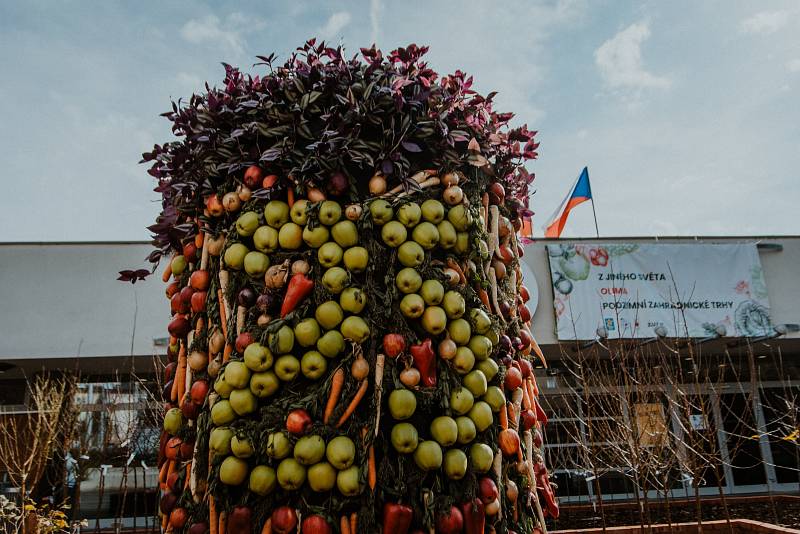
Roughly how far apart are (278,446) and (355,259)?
74cm

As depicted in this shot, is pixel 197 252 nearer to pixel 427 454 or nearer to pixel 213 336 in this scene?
pixel 213 336

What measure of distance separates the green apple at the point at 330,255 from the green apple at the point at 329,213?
0.30 ft

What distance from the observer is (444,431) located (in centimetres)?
214

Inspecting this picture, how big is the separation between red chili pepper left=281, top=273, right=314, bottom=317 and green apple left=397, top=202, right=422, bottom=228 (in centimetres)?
45

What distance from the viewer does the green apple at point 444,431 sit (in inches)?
84.3

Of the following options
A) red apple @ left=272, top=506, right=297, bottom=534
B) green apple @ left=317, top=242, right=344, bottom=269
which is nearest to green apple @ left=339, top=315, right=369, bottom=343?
green apple @ left=317, top=242, right=344, bottom=269

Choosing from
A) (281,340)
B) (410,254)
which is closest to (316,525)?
(281,340)

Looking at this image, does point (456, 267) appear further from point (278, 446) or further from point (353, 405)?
point (278, 446)

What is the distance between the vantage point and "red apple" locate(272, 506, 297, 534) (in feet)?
6.58

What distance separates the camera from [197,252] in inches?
104

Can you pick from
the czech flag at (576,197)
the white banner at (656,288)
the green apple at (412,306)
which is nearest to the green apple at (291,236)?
the green apple at (412,306)

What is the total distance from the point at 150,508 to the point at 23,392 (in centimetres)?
449

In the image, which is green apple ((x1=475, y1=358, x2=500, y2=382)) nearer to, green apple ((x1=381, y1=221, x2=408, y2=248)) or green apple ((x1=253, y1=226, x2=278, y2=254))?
green apple ((x1=381, y1=221, x2=408, y2=248))

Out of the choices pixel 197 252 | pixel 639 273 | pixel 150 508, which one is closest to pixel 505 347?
pixel 197 252
